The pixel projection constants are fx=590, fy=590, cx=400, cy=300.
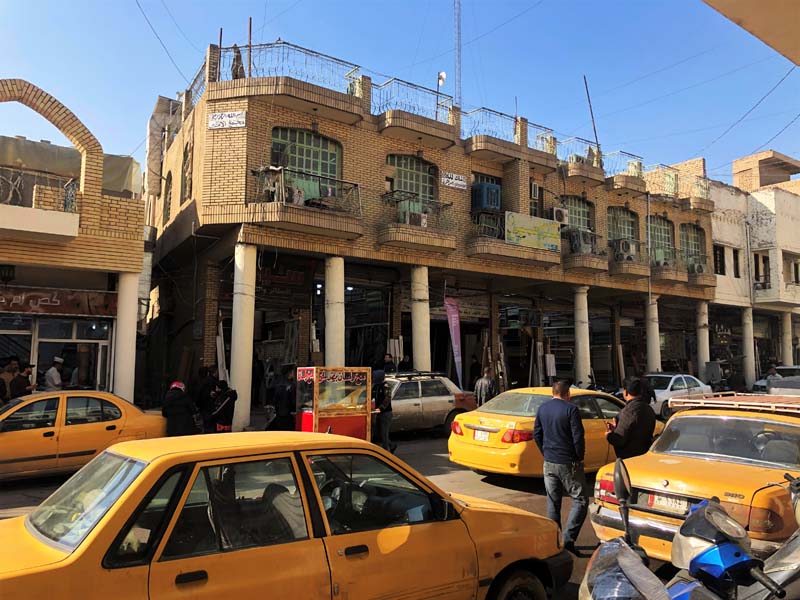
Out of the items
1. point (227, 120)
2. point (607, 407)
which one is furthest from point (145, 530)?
point (227, 120)

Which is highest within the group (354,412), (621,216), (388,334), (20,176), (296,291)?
(621,216)

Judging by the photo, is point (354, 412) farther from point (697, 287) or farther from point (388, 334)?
point (697, 287)

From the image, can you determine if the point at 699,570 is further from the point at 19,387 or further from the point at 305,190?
the point at 305,190

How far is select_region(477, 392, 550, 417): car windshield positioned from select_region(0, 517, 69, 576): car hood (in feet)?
23.4

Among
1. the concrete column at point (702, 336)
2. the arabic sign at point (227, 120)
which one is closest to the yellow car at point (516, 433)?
the arabic sign at point (227, 120)

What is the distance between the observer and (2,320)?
14.3 meters

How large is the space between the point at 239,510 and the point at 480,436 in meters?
6.44

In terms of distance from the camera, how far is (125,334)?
46.1ft

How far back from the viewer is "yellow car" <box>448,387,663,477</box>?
28.3 ft

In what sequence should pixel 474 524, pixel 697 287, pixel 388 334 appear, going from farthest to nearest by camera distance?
pixel 697 287 < pixel 388 334 < pixel 474 524

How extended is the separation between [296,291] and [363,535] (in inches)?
614

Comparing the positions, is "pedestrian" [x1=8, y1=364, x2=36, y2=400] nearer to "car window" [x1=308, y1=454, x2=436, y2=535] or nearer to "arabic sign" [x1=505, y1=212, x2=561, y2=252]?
"car window" [x1=308, y1=454, x2=436, y2=535]

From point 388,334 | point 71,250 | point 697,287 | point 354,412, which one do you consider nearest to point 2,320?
point 71,250

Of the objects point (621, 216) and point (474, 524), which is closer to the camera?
point (474, 524)
